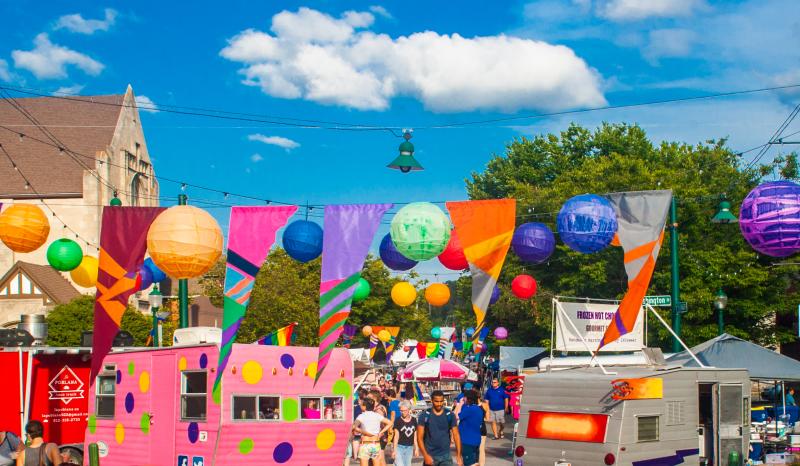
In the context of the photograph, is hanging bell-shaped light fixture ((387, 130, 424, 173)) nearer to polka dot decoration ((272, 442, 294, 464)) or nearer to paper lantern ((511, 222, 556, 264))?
paper lantern ((511, 222, 556, 264))

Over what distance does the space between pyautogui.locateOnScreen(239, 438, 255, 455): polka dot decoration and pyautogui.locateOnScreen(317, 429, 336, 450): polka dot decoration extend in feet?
4.51

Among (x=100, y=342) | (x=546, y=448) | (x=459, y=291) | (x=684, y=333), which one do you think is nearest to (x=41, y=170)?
(x=459, y=291)

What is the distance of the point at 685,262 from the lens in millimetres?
34625

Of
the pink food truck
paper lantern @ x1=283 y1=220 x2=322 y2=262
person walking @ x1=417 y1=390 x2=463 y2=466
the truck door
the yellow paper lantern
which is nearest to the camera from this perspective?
person walking @ x1=417 y1=390 x2=463 y2=466

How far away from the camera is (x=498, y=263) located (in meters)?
15.4

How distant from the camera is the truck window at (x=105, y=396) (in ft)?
53.5

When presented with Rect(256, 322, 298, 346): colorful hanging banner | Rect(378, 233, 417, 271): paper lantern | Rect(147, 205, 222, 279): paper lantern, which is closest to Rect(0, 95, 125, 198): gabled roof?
Rect(378, 233, 417, 271): paper lantern

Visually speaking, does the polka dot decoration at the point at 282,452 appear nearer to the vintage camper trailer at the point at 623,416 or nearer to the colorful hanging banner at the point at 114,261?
the vintage camper trailer at the point at 623,416

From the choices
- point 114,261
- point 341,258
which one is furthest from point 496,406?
point 114,261

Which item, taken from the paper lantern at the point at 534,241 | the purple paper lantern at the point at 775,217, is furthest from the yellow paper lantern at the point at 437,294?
the purple paper lantern at the point at 775,217

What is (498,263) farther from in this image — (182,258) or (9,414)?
(9,414)

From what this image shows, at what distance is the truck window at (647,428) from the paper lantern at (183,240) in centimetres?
729

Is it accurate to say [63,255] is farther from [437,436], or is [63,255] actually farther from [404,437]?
[437,436]

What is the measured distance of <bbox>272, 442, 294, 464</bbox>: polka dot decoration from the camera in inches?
580
